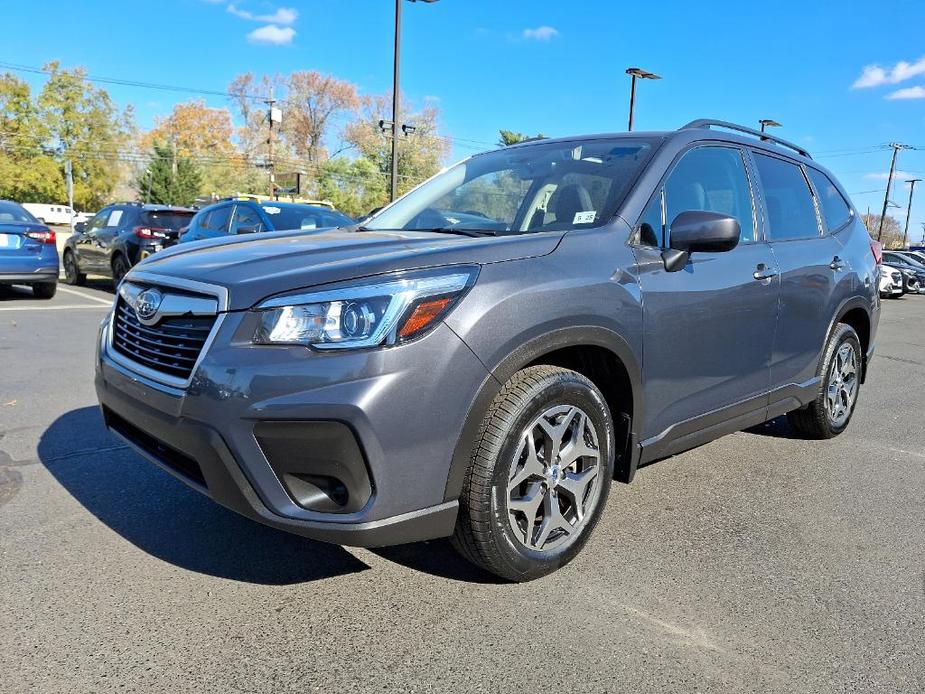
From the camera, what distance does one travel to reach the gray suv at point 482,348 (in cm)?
220

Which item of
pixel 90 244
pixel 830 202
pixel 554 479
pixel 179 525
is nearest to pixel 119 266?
pixel 90 244

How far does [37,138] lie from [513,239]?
6407 centimetres

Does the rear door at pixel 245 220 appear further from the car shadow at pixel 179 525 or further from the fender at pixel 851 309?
the fender at pixel 851 309

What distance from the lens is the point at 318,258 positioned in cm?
250

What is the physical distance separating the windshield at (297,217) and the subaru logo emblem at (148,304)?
652 centimetres

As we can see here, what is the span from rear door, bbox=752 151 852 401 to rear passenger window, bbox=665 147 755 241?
20 centimetres

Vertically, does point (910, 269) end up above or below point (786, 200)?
below

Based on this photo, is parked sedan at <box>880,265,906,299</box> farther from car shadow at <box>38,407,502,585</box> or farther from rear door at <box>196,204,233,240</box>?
car shadow at <box>38,407,502,585</box>

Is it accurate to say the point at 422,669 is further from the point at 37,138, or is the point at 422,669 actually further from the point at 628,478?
the point at 37,138

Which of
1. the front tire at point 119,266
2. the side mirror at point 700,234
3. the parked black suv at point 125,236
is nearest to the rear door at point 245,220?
the parked black suv at point 125,236

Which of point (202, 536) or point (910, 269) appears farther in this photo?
point (910, 269)

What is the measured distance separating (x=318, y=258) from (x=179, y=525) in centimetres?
143

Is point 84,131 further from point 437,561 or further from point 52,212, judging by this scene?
point 437,561

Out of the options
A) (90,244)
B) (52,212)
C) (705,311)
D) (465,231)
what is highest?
(52,212)
